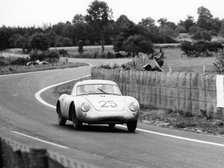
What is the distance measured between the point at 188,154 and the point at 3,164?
6.41m

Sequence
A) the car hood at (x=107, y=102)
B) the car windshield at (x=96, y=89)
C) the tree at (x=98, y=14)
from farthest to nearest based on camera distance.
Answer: the tree at (x=98, y=14), the car windshield at (x=96, y=89), the car hood at (x=107, y=102)

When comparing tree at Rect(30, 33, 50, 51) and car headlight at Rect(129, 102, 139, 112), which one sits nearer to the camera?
car headlight at Rect(129, 102, 139, 112)

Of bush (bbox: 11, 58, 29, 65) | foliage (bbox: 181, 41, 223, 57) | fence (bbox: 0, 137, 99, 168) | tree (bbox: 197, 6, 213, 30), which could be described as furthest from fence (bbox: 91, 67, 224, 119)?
tree (bbox: 197, 6, 213, 30)

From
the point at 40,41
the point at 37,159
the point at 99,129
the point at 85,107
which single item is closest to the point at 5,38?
the point at 40,41

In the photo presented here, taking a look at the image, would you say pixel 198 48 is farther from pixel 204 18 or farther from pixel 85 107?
pixel 204 18

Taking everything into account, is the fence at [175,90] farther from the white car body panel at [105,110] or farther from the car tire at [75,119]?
the car tire at [75,119]

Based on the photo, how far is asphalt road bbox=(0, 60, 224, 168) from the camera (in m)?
9.26

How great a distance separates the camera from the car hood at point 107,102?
13.9m

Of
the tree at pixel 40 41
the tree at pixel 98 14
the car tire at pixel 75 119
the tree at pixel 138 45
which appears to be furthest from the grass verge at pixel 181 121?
the tree at pixel 98 14

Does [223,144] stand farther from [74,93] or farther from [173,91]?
[173,91]

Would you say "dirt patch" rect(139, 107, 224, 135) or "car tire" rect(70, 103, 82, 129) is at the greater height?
"car tire" rect(70, 103, 82, 129)

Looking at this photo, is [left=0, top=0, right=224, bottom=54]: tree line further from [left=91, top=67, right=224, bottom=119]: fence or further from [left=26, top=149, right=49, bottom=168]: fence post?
[left=26, top=149, right=49, bottom=168]: fence post

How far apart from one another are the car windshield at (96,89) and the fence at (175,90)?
297 centimetres

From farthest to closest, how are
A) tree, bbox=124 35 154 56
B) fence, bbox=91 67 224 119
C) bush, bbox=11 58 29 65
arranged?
1. tree, bbox=124 35 154 56
2. bush, bbox=11 58 29 65
3. fence, bbox=91 67 224 119
